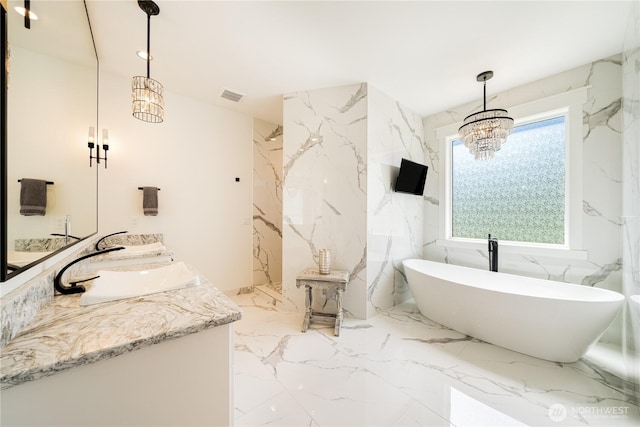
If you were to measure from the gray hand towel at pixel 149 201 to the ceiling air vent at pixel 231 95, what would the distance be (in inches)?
55.2

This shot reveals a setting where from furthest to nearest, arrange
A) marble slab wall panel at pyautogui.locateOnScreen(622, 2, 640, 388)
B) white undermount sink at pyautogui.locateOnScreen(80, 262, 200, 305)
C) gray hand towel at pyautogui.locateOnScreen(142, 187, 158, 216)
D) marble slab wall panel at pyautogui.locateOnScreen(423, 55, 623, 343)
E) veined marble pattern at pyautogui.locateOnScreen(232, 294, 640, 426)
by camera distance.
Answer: gray hand towel at pyautogui.locateOnScreen(142, 187, 158, 216), marble slab wall panel at pyautogui.locateOnScreen(423, 55, 623, 343), marble slab wall panel at pyautogui.locateOnScreen(622, 2, 640, 388), veined marble pattern at pyautogui.locateOnScreen(232, 294, 640, 426), white undermount sink at pyautogui.locateOnScreen(80, 262, 200, 305)

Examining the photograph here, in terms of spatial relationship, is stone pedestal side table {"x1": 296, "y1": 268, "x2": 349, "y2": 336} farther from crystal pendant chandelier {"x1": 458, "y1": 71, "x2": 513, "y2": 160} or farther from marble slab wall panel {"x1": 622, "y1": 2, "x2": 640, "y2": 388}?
marble slab wall panel {"x1": 622, "y1": 2, "x2": 640, "y2": 388}

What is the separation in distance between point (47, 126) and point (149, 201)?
1.71 m

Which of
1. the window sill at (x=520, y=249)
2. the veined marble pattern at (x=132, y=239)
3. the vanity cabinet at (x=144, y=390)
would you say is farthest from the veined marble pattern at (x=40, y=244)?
the window sill at (x=520, y=249)

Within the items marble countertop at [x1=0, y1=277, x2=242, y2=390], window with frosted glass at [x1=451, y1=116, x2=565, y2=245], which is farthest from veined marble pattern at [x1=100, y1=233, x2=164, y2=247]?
window with frosted glass at [x1=451, y1=116, x2=565, y2=245]

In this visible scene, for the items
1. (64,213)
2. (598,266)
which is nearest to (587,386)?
(598,266)

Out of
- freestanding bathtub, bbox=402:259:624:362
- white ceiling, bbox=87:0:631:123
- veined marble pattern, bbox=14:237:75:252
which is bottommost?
freestanding bathtub, bbox=402:259:624:362

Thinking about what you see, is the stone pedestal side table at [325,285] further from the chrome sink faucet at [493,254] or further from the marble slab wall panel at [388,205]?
the chrome sink faucet at [493,254]

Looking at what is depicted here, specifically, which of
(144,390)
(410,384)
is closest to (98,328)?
(144,390)

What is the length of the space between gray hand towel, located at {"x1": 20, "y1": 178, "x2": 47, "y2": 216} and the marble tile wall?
2.03 meters

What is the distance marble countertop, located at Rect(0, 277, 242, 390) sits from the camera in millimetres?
556

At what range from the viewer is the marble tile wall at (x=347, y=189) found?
2588 millimetres

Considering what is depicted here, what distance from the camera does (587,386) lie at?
158 cm

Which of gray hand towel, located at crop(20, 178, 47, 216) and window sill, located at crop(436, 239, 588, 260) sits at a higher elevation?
gray hand towel, located at crop(20, 178, 47, 216)
